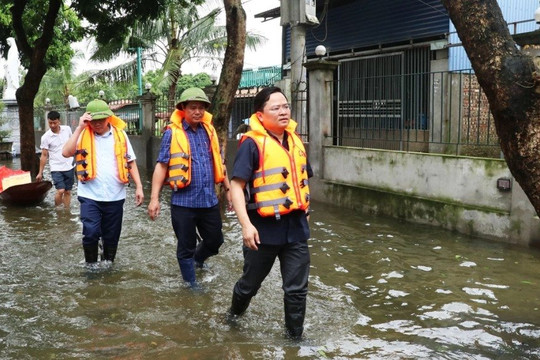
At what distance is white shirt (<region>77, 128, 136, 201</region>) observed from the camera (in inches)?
243

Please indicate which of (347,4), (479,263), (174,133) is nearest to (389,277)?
(479,263)

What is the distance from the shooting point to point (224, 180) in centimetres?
593

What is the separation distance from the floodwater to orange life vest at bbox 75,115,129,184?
42.9 inches

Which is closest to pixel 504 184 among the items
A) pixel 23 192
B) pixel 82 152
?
pixel 82 152

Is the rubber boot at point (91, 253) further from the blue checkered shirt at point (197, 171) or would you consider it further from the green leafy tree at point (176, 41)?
the green leafy tree at point (176, 41)

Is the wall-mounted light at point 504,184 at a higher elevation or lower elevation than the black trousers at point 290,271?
higher

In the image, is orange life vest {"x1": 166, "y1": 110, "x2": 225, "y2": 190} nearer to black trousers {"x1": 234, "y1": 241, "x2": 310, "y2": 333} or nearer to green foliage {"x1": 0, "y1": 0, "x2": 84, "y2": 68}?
black trousers {"x1": 234, "y1": 241, "x2": 310, "y2": 333}

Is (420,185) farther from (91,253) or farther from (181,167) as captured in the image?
(91,253)

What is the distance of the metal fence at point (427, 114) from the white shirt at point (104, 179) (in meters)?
5.11

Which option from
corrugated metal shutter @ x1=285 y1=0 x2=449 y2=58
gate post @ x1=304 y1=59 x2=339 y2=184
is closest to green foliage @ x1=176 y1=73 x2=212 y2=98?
corrugated metal shutter @ x1=285 y1=0 x2=449 y2=58

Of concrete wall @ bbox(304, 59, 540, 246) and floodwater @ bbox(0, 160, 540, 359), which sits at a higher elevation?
concrete wall @ bbox(304, 59, 540, 246)

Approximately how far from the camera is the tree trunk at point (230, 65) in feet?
31.3

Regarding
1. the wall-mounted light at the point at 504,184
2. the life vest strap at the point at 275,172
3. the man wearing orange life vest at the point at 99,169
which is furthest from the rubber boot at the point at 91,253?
the wall-mounted light at the point at 504,184

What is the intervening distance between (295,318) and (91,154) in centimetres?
303
